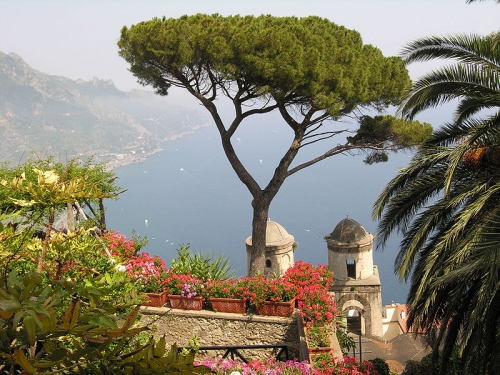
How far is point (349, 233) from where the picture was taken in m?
16.3

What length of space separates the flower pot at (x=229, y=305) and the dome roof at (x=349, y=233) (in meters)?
8.53

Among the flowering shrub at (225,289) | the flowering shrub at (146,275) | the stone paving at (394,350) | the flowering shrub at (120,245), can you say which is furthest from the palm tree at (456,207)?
the stone paving at (394,350)

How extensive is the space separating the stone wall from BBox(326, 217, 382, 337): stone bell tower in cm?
851

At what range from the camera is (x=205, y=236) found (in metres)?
114

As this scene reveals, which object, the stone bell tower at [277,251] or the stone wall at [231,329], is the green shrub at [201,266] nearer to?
the stone wall at [231,329]

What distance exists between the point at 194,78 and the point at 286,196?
130m

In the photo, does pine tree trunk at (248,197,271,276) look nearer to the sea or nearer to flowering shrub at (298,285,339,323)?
flowering shrub at (298,285,339,323)

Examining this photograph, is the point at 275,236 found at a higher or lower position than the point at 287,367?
higher

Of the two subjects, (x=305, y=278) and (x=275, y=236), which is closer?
(x=305, y=278)

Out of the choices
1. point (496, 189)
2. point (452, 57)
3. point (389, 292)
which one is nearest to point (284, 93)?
point (452, 57)

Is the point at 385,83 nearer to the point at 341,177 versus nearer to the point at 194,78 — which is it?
the point at 194,78

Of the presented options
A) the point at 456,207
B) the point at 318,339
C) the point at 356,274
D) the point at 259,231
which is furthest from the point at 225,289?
the point at 356,274

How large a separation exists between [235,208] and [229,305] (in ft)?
425

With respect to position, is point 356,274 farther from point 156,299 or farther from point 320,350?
point 320,350
